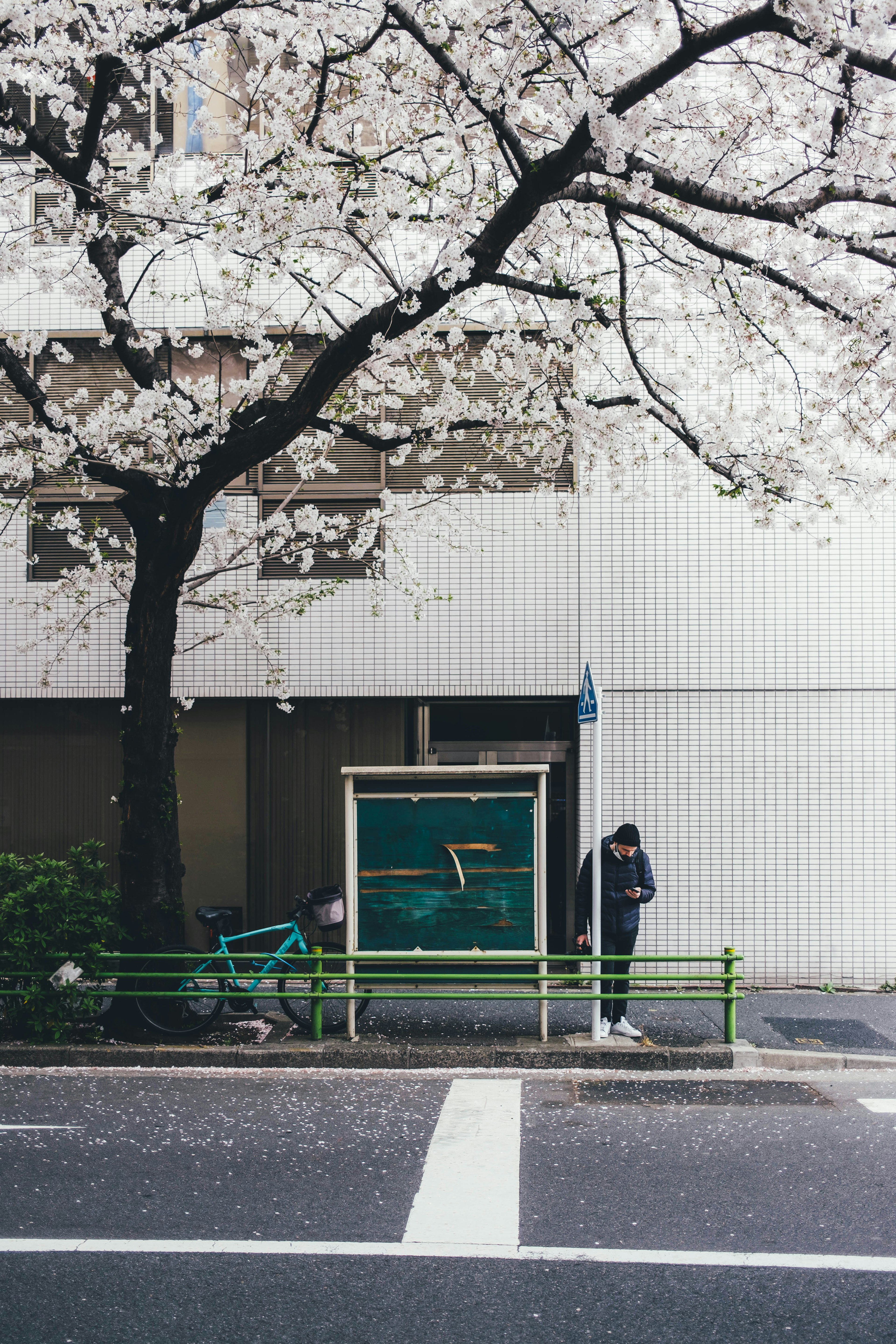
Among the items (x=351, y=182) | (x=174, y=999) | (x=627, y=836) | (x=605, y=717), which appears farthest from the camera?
(x=605, y=717)

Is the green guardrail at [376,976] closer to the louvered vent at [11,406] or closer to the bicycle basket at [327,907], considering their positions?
the bicycle basket at [327,907]

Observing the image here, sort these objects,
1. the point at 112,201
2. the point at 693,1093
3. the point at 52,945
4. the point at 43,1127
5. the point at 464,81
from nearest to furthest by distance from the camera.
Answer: the point at 464,81, the point at 43,1127, the point at 693,1093, the point at 52,945, the point at 112,201

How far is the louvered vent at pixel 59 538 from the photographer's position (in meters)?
11.4

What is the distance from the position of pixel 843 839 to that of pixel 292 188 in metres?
7.89

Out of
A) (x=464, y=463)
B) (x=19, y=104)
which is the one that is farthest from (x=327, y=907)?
(x=19, y=104)

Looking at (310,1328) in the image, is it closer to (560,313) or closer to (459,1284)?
(459,1284)

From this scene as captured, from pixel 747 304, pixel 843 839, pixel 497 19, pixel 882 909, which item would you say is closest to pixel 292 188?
pixel 497 19

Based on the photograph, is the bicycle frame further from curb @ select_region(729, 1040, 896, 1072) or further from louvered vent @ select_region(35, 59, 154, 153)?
louvered vent @ select_region(35, 59, 154, 153)

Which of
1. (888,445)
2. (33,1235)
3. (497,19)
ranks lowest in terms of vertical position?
(33,1235)

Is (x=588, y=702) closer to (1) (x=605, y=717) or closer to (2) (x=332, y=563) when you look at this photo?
(1) (x=605, y=717)

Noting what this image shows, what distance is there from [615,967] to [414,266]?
269 inches

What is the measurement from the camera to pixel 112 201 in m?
9.61

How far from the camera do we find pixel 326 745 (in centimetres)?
1111

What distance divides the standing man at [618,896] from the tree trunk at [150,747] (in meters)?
3.37
